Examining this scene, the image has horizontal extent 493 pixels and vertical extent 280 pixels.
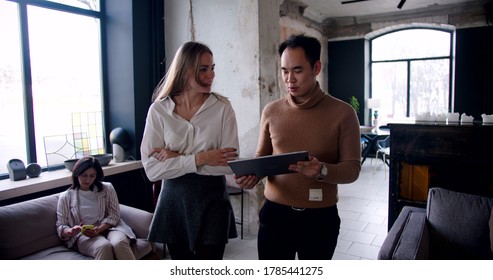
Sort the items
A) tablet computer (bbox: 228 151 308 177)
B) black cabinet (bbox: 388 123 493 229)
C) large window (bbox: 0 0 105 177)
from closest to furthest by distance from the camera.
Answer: tablet computer (bbox: 228 151 308 177), black cabinet (bbox: 388 123 493 229), large window (bbox: 0 0 105 177)

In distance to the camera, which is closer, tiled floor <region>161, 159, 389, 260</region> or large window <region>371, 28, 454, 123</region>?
tiled floor <region>161, 159, 389, 260</region>

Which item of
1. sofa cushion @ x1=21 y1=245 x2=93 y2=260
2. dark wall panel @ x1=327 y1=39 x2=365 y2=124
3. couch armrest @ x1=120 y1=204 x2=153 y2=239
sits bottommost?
sofa cushion @ x1=21 y1=245 x2=93 y2=260

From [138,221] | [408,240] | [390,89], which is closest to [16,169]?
[138,221]

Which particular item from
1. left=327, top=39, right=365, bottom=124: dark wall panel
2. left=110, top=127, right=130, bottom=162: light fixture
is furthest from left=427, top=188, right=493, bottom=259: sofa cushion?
left=327, top=39, right=365, bottom=124: dark wall panel

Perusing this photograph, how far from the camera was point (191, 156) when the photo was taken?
1540 mm

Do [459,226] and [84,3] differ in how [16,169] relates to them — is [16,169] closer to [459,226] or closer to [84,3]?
[84,3]

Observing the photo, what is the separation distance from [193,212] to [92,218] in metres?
1.47

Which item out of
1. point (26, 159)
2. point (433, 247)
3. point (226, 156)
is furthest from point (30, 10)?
point (433, 247)

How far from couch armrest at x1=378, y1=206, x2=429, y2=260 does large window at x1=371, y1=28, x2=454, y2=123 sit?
650cm

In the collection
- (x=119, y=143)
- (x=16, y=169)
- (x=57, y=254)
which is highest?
(x=119, y=143)

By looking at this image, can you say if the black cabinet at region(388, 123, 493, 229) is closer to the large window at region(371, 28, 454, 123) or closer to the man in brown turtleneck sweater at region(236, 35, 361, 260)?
the man in brown turtleneck sweater at region(236, 35, 361, 260)

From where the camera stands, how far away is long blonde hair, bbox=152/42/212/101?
1598mm

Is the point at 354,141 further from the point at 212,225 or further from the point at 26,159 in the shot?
the point at 26,159

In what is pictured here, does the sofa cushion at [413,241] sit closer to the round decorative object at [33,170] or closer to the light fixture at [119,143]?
the light fixture at [119,143]
